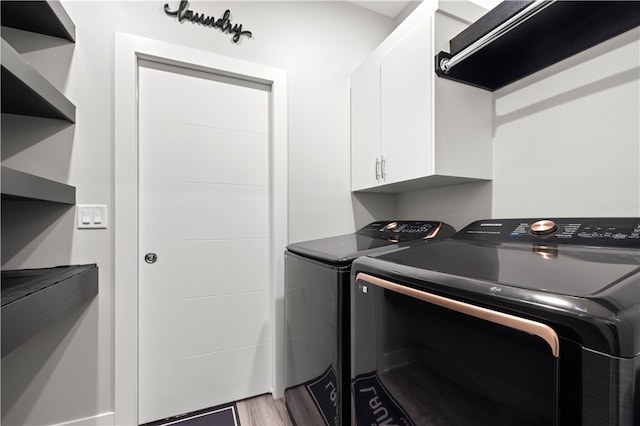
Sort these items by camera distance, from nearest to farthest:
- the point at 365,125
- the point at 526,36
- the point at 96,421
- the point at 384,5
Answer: the point at 526,36, the point at 96,421, the point at 365,125, the point at 384,5

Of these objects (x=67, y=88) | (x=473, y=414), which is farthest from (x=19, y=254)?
(x=473, y=414)

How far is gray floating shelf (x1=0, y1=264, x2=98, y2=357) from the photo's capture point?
33.9 inches

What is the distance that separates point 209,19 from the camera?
1688 mm

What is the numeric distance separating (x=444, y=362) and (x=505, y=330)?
0.19 metres

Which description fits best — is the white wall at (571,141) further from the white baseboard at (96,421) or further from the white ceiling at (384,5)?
the white baseboard at (96,421)

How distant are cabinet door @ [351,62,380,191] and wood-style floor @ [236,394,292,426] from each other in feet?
4.92

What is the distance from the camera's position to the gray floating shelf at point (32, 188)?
0.96 m

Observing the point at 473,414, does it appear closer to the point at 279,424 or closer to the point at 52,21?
the point at 279,424

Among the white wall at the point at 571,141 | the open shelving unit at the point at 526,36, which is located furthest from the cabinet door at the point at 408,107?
the white wall at the point at 571,141

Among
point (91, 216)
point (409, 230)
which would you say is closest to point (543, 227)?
point (409, 230)

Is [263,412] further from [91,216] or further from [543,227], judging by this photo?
[543,227]

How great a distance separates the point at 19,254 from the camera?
4.40 feet

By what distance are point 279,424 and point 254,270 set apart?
891 millimetres

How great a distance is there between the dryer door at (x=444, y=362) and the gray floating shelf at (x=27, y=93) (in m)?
1.48
